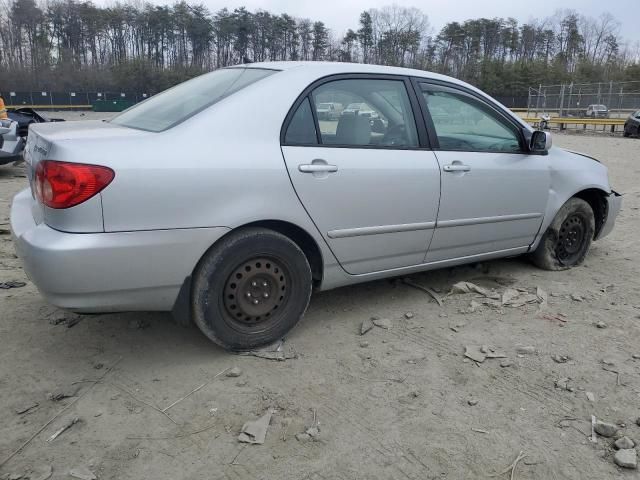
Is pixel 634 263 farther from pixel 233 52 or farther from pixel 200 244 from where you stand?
pixel 233 52

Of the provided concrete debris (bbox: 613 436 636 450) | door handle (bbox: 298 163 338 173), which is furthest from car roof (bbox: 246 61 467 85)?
concrete debris (bbox: 613 436 636 450)

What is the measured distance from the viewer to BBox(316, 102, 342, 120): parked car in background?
130 inches

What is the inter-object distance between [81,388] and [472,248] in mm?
2798

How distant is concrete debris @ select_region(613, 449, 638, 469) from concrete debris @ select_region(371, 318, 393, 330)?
1.54 m

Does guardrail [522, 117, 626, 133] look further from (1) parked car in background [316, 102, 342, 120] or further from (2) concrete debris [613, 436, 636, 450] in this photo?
(2) concrete debris [613, 436, 636, 450]

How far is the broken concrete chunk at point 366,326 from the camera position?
3.53 m

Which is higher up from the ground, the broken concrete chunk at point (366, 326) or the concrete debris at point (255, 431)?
the broken concrete chunk at point (366, 326)

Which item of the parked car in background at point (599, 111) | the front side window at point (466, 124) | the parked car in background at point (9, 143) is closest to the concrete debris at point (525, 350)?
the front side window at point (466, 124)

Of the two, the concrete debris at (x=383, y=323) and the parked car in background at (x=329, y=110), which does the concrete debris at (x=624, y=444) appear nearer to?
the concrete debris at (x=383, y=323)

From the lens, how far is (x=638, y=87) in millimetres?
33000

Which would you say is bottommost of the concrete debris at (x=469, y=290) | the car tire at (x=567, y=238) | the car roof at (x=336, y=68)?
the concrete debris at (x=469, y=290)

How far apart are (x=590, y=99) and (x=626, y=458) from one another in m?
36.5

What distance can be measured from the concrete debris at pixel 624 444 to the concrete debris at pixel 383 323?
1490 millimetres

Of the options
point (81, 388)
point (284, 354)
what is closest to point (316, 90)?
point (284, 354)
